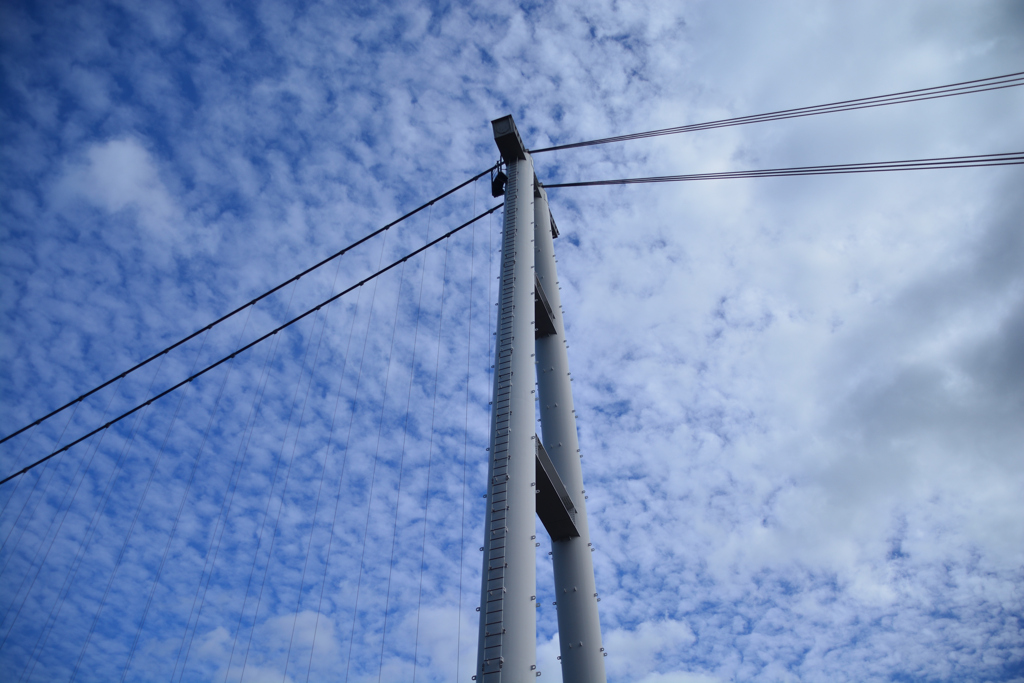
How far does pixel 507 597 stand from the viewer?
9398mm

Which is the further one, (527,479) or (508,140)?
(508,140)

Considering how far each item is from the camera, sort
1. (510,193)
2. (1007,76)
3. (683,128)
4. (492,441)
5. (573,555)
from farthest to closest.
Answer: (683,128) < (510,193) < (1007,76) < (573,555) < (492,441)

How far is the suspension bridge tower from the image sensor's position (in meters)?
9.32

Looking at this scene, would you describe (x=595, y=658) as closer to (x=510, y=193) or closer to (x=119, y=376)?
(x=510, y=193)

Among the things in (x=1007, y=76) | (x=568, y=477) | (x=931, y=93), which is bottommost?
(x=568, y=477)

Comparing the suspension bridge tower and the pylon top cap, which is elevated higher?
the pylon top cap

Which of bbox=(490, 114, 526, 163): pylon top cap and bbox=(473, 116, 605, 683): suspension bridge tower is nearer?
bbox=(473, 116, 605, 683): suspension bridge tower

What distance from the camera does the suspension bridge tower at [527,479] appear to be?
367 inches

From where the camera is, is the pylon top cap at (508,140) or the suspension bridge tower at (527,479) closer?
the suspension bridge tower at (527,479)

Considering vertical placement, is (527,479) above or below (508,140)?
below

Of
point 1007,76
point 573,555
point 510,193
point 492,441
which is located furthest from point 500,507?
point 1007,76

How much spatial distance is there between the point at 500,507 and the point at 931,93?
18633 mm

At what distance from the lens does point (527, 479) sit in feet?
35.8

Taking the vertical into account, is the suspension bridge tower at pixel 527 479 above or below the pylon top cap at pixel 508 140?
below
